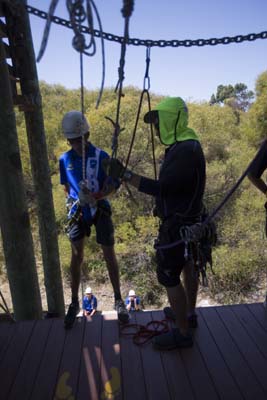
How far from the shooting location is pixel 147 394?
1.86 meters

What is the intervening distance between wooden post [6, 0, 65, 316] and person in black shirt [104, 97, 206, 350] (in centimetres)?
123

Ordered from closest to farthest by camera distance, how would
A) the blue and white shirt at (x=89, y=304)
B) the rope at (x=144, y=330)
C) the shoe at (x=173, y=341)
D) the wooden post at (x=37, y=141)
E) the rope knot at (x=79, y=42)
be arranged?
the rope knot at (x=79, y=42) < the shoe at (x=173, y=341) < the rope at (x=144, y=330) < the wooden post at (x=37, y=141) < the blue and white shirt at (x=89, y=304)

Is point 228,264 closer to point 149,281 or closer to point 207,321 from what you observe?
point 149,281

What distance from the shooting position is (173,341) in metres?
2.22

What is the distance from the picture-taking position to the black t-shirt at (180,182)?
1833mm

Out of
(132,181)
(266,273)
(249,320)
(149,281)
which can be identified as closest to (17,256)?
(132,181)

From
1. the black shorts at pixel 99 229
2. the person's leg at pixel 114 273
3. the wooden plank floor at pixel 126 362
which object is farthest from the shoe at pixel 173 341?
the black shorts at pixel 99 229

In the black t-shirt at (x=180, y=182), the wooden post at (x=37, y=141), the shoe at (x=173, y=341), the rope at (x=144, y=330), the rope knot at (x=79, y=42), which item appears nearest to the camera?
the rope knot at (x=79, y=42)

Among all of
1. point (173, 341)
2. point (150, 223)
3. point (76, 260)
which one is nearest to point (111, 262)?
point (76, 260)

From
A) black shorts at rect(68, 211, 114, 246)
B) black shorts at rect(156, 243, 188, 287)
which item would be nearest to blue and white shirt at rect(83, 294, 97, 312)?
black shorts at rect(68, 211, 114, 246)

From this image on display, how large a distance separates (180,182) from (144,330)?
1219 mm

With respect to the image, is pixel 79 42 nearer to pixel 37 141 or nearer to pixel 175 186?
pixel 175 186

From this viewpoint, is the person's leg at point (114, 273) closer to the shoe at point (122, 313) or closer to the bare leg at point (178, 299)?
the shoe at point (122, 313)

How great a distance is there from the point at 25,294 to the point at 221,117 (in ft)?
47.1
